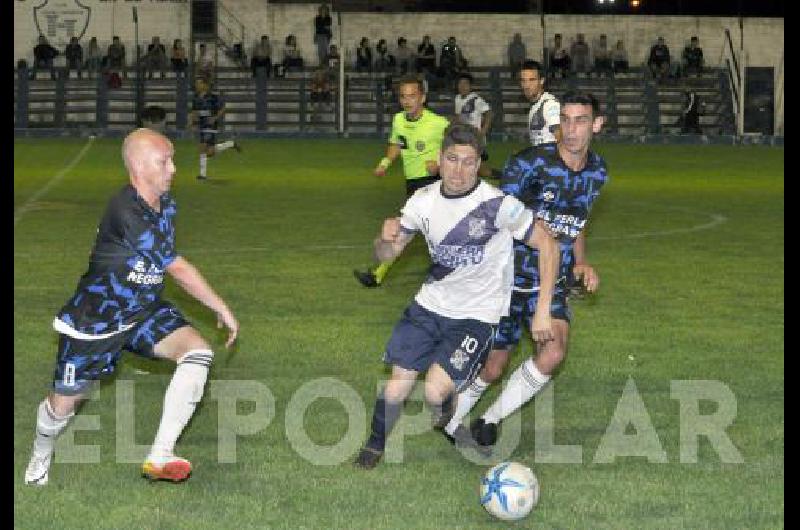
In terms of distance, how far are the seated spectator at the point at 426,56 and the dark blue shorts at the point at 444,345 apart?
1627 inches

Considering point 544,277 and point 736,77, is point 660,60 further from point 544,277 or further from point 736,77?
point 544,277

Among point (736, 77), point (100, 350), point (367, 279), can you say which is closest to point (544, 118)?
point (367, 279)

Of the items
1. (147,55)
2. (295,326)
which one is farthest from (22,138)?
(295,326)

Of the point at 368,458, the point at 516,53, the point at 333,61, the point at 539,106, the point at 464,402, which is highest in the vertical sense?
the point at 516,53

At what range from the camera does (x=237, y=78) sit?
50.0 m

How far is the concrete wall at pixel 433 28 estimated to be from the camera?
50469 millimetres

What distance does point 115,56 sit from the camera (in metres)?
49.7

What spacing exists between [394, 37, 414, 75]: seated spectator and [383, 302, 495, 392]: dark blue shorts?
138ft

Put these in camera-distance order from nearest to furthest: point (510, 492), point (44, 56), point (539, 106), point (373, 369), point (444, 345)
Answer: point (510, 492) < point (444, 345) < point (373, 369) < point (539, 106) < point (44, 56)

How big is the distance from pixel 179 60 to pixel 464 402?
137 feet

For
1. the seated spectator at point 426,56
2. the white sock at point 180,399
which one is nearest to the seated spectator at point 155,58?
the seated spectator at point 426,56

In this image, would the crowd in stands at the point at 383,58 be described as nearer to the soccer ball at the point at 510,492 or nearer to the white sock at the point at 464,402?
the white sock at the point at 464,402

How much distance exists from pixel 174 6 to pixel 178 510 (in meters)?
45.2

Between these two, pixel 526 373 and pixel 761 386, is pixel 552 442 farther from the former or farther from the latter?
pixel 761 386
